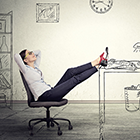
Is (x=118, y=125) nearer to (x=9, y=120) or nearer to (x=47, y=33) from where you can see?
(x=9, y=120)

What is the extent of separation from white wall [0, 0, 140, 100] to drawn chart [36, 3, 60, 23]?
0.23 ft

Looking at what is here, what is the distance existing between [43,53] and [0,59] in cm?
92

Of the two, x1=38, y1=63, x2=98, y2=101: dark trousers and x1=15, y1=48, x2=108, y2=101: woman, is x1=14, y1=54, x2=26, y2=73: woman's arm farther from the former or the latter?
x1=38, y1=63, x2=98, y2=101: dark trousers

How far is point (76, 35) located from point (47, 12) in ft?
2.62

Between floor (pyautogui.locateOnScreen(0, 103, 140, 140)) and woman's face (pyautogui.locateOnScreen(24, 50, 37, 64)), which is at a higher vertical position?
woman's face (pyautogui.locateOnScreen(24, 50, 37, 64))

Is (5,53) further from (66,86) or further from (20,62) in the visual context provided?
(66,86)

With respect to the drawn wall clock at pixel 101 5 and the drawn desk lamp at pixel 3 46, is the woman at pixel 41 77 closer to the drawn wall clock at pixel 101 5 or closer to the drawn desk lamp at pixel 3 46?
the drawn desk lamp at pixel 3 46

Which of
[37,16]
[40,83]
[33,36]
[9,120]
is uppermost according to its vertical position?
[37,16]

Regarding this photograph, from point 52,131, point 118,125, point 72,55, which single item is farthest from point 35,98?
point 72,55

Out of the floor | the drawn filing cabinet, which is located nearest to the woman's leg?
the floor

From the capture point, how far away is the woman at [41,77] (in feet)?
7.25

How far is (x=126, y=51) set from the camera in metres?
4.53

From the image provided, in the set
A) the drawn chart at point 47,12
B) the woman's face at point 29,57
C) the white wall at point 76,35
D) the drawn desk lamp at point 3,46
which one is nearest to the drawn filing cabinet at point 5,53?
the drawn desk lamp at point 3,46

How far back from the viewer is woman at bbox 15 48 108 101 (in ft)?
7.25
